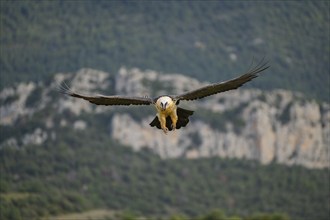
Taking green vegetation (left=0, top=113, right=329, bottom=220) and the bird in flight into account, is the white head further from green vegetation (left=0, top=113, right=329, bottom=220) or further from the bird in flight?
green vegetation (left=0, top=113, right=329, bottom=220)

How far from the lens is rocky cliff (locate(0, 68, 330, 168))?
141625 millimetres

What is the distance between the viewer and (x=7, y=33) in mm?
190375

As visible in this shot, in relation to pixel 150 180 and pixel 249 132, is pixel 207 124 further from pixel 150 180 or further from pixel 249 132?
pixel 150 180

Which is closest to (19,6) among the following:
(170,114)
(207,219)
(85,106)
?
(85,106)

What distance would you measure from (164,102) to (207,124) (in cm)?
11642

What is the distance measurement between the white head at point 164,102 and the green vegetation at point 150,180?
8757cm

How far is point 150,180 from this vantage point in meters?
139

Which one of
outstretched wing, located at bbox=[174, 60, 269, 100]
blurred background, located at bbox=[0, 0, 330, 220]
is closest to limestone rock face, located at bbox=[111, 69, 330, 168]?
blurred background, located at bbox=[0, 0, 330, 220]

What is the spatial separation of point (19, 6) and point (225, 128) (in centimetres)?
6459

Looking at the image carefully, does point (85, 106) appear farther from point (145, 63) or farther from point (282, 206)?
point (145, 63)

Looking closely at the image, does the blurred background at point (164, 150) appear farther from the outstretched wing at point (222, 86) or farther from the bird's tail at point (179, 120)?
the outstretched wing at point (222, 86)

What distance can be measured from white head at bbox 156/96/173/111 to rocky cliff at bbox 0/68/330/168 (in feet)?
360

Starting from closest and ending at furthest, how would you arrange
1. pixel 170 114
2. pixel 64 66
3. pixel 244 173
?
pixel 170 114 → pixel 244 173 → pixel 64 66

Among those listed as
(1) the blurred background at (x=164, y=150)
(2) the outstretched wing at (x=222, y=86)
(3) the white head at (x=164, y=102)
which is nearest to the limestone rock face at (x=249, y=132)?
(1) the blurred background at (x=164, y=150)
